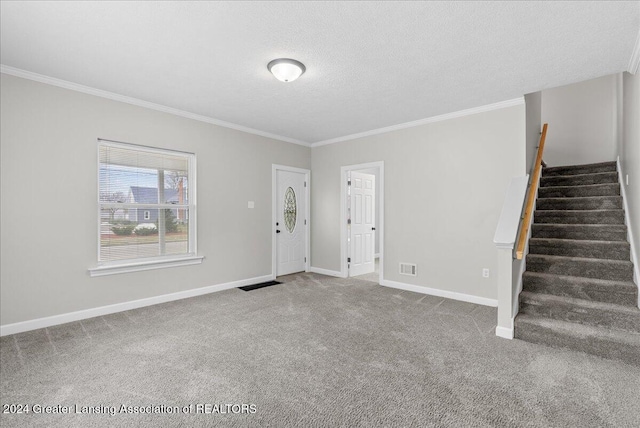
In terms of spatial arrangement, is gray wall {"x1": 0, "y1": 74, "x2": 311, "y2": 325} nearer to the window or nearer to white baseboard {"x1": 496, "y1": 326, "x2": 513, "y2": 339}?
the window

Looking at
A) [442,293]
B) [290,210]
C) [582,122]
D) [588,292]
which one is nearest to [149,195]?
[290,210]

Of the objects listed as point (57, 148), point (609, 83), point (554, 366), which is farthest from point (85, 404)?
point (609, 83)

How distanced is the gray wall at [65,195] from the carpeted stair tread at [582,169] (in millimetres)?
5264

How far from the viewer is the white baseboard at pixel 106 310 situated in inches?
124

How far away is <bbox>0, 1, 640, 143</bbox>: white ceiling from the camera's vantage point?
86.7 inches

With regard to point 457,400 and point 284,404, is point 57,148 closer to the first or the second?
point 284,404

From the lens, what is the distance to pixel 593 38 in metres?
2.54

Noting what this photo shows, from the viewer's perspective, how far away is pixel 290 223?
5961 mm

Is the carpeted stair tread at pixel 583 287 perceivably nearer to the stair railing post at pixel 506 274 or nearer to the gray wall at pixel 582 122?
the stair railing post at pixel 506 274

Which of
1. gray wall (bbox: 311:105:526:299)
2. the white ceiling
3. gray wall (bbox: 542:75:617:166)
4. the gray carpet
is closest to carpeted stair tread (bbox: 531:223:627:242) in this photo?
gray wall (bbox: 311:105:526:299)

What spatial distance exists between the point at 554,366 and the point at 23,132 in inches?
208

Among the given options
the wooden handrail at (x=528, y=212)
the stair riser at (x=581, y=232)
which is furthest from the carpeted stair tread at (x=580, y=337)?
the stair riser at (x=581, y=232)

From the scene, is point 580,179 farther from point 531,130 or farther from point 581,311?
point 581,311

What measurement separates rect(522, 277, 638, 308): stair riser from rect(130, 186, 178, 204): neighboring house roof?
4475 mm
